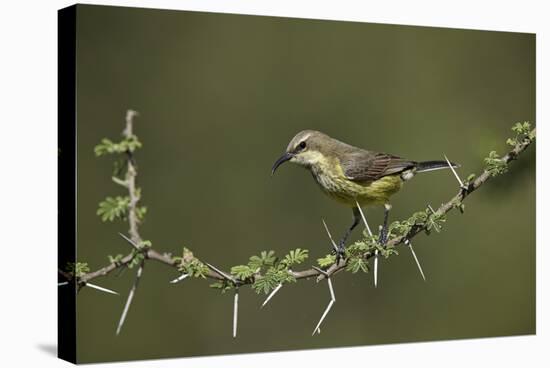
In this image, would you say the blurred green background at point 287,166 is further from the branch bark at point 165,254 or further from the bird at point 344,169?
the branch bark at point 165,254

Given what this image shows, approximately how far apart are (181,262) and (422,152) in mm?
2959

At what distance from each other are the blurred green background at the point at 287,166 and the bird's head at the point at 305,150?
0.65 feet

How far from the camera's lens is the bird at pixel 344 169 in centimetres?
757

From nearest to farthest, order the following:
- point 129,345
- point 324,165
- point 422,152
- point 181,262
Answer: point 181,262 → point 129,345 → point 324,165 → point 422,152

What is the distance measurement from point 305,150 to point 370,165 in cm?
59

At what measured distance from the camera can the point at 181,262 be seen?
20.4 ft

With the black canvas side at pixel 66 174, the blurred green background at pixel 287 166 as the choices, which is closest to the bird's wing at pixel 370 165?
the blurred green background at pixel 287 166

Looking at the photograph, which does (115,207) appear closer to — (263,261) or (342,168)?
(263,261)

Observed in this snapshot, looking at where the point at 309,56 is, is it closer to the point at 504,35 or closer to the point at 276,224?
the point at 276,224

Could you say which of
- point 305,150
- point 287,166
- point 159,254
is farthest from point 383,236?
point 159,254

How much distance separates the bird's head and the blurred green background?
0.20 meters

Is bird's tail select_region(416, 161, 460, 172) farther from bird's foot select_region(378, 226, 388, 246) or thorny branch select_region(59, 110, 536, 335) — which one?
bird's foot select_region(378, 226, 388, 246)

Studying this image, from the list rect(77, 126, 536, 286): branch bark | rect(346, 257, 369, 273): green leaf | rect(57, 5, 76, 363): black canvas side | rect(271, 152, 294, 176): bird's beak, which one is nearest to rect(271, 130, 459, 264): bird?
rect(271, 152, 294, 176): bird's beak

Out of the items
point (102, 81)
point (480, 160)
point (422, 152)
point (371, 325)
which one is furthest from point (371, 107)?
point (102, 81)
